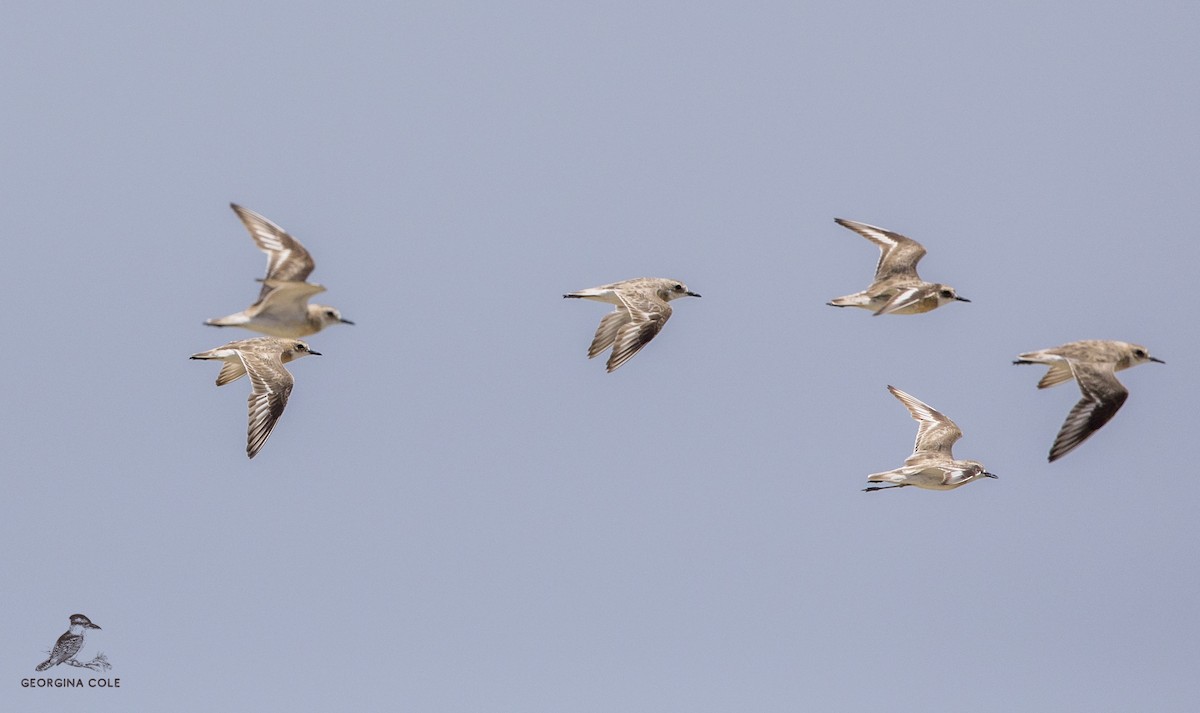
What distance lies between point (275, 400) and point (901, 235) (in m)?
9.37

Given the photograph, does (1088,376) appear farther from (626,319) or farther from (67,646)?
(67,646)

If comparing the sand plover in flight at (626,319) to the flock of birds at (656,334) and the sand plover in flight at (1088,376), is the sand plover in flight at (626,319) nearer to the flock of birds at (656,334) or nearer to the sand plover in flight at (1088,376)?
the flock of birds at (656,334)

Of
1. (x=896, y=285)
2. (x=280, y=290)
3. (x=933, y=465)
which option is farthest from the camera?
(x=896, y=285)

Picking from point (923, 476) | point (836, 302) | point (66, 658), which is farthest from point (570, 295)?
point (66, 658)

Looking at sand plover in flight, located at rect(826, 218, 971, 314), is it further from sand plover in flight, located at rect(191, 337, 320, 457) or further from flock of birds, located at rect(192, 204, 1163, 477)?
sand plover in flight, located at rect(191, 337, 320, 457)

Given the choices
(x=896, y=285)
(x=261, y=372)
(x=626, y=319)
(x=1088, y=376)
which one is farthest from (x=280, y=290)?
(x=1088, y=376)

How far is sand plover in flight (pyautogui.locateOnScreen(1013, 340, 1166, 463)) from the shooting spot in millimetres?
22641

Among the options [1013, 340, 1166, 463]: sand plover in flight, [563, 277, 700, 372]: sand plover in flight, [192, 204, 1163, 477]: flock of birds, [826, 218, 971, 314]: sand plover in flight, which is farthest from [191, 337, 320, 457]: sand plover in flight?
[1013, 340, 1166, 463]: sand plover in flight

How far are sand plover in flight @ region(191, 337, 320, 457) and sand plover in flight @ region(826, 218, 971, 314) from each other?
7.30 metres

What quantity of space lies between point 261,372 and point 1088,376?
10.2 meters

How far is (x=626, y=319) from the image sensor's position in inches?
1003

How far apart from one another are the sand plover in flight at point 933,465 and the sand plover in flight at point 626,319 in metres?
3.49

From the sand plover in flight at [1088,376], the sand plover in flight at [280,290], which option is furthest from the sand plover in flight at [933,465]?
the sand plover in flight at [280,290]

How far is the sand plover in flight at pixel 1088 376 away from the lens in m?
22.6
